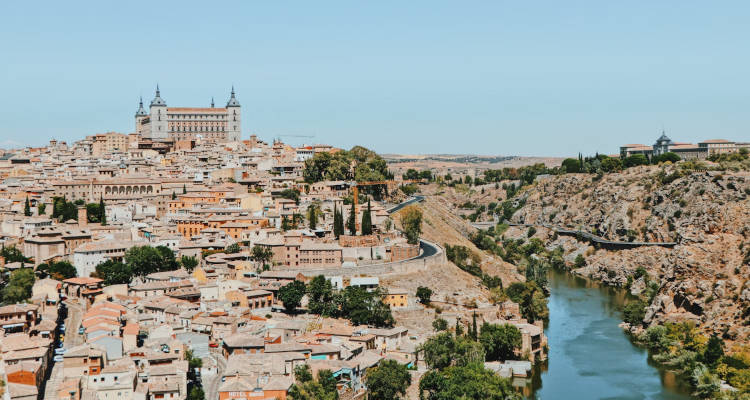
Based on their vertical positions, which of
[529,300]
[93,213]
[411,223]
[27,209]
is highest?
[27,209]

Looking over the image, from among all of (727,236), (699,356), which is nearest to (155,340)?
(699,356)

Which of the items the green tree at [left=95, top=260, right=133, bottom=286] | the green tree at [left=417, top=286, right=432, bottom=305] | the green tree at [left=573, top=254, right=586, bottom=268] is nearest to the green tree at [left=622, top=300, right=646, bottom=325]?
the green tree at [left=417, top=286, right=432, bottom=305]

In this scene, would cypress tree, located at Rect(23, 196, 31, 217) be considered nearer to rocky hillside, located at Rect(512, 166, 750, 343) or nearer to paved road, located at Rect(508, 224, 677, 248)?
rocky hillside, located at Rect(512, 166, 750, 343)

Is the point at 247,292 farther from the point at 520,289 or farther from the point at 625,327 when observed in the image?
the point at 625,327

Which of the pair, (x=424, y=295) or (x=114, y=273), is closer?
(x=114, y=273)

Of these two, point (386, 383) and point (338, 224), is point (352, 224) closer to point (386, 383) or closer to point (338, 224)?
point (338, 224)

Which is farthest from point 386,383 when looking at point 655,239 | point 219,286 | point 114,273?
point 655,239

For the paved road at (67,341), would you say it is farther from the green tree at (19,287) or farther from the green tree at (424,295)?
the green tree at (424,295)
